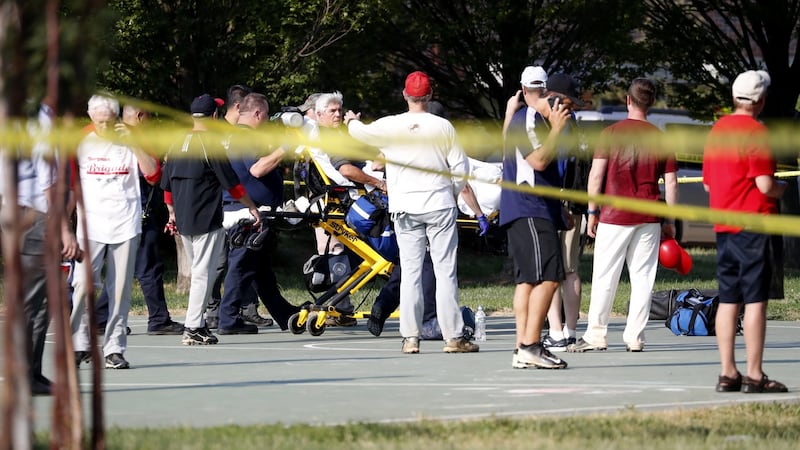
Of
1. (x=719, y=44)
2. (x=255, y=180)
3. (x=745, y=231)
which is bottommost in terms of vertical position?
(x=745, y=231)

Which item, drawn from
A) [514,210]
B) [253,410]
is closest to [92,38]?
[253,410]

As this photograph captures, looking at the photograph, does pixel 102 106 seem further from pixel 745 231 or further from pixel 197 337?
pixel 745 231

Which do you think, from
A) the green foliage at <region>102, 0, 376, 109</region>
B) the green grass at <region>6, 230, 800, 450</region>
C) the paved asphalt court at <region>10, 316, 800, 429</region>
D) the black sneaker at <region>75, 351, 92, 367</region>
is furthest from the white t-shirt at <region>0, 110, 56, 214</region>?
the green foliage at <region>102, 0, 376, 109</region>

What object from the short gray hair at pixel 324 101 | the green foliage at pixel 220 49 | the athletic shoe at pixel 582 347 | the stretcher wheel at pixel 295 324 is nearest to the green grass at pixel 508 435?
the athletic shoe at pixel 582 347

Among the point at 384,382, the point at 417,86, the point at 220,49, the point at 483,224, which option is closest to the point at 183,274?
the point at 220,49

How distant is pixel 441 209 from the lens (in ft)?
34.5

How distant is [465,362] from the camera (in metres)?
9.89

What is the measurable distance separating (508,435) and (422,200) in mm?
4342

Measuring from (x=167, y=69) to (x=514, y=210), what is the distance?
1045cm

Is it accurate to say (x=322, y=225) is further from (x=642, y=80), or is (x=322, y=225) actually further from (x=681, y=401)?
(x=681, y=401)

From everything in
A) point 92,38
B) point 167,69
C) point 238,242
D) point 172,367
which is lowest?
point 172,367

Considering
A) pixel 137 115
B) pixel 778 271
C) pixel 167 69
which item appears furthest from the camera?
pixel 167 69

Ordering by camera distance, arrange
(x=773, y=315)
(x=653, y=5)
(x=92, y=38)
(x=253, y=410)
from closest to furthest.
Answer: (x=92, y=38) < (x=253, y=410) < (x=773, y=315) < (x=653, y=5)

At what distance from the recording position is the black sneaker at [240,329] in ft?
41.4
